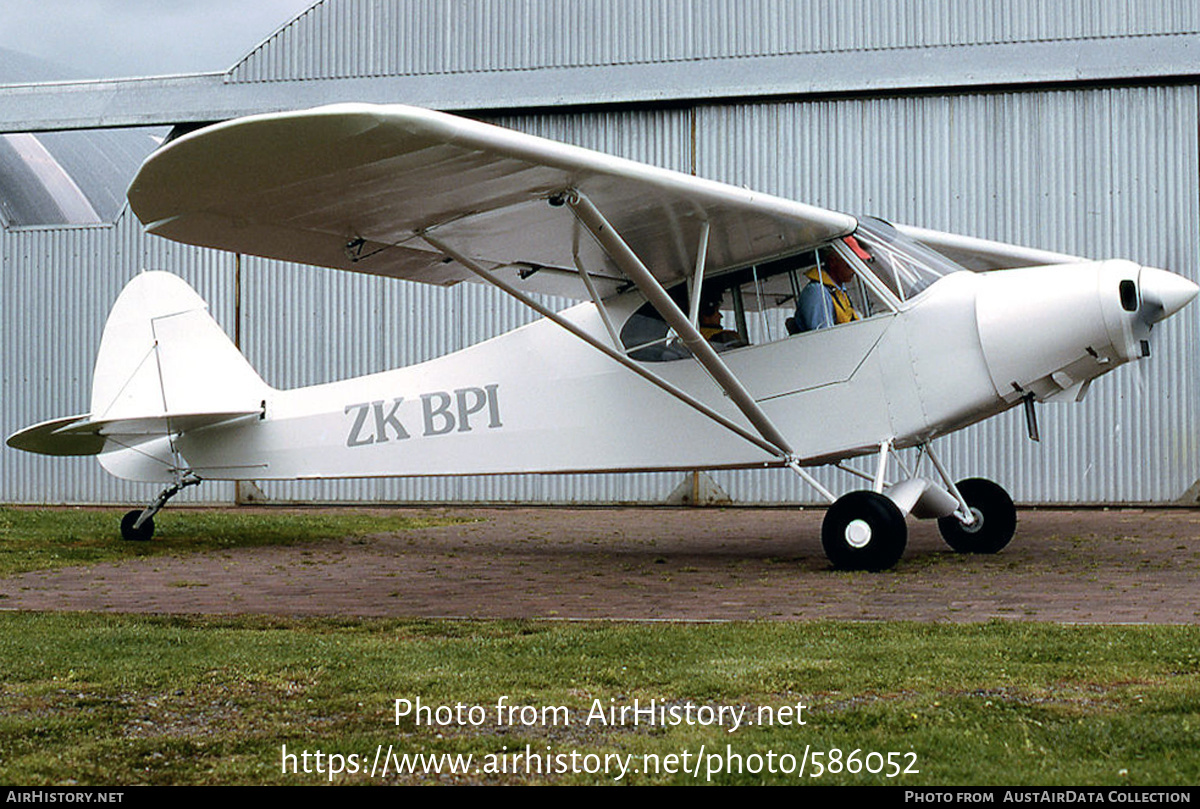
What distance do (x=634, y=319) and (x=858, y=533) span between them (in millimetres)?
2773

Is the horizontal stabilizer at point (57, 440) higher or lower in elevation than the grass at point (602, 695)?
higher

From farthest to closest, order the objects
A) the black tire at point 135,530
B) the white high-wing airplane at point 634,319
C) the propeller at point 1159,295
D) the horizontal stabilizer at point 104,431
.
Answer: the black tire at point 135,530
the horizontal stabilizer at point 104,431
the propeller at point 1159,295
the white high-wing airplane at point 634,319

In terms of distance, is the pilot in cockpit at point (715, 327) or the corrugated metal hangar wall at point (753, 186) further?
the corrugated metal hangar wall at point (753, 186)

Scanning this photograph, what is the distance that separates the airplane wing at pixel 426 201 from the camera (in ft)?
21.4

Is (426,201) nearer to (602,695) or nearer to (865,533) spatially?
(865,533)

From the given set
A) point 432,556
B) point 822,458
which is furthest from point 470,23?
point 822,458

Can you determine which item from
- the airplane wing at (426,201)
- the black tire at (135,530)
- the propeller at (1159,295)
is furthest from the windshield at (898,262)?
the black tire at (135,530)

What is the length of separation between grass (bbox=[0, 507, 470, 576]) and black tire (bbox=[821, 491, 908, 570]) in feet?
19.8

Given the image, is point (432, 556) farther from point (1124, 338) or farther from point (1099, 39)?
point (1099, 39)

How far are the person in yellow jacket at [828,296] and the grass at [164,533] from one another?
594 cm

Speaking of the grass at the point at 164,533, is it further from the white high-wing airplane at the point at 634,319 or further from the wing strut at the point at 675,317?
the wing strut at the point at 675,317

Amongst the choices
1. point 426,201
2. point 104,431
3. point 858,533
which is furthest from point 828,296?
point 104,431

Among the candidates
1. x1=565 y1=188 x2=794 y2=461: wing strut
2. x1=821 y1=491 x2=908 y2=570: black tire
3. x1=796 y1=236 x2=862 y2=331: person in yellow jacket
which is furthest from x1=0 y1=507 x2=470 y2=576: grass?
x1=821 y1=491 x2=908 y2=570: black tire

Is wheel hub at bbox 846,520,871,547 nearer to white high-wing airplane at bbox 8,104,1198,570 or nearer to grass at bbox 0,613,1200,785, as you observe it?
white high-wing airplane at bbox 8,104,1198,570
